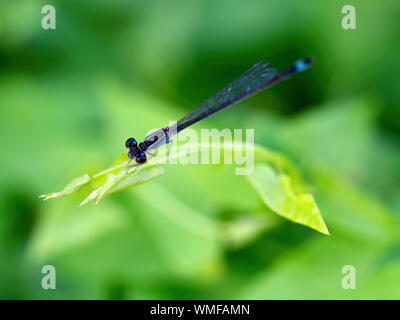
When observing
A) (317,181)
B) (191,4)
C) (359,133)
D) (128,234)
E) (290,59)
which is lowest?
(128,234)

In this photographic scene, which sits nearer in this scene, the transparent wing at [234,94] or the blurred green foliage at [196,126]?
the transparent wing at [234,94]

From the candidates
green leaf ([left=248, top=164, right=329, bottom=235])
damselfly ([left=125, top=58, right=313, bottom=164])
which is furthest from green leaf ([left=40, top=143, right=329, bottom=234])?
damselfly ([left=125, top=58, right=313, bottom=164])

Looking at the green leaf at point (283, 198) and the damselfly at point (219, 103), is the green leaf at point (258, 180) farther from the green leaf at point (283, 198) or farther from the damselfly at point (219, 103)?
the damselfly at point (219, 103)

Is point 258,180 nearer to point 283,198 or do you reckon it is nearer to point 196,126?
point 283,198

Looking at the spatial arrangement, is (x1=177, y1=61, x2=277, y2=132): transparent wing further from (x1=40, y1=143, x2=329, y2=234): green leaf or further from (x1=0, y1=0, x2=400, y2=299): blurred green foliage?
(x1=40, y1=143, x2=329, y2=234): green leaf

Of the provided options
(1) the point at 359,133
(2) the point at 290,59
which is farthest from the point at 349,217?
(2) the point at 290,59

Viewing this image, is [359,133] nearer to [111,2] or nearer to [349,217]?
[349,217]

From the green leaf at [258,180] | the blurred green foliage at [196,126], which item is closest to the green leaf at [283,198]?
the green leaf at [258,180]
